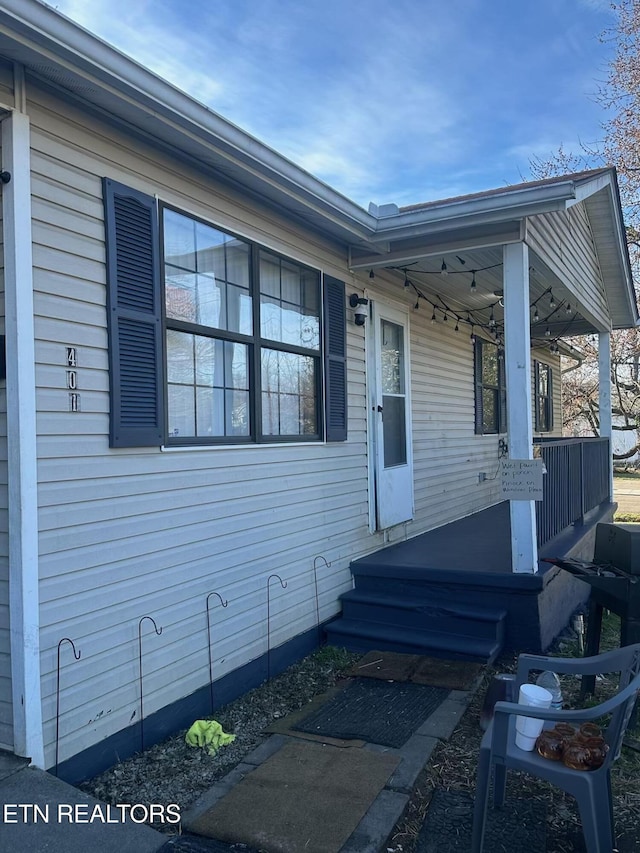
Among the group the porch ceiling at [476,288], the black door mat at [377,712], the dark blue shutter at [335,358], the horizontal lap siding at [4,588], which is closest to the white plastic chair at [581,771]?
the black door mat at [377,712]

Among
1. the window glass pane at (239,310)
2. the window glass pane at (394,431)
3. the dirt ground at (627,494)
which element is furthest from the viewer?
the dirt ground at (627,494)

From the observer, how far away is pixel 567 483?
616cm

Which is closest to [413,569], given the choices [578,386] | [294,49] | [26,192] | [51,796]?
[51,796]

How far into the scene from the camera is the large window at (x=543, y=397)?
1162 cm

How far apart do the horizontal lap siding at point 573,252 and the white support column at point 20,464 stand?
3.49 meters

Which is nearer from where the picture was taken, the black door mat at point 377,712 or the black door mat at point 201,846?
the black door mat at point 201,846

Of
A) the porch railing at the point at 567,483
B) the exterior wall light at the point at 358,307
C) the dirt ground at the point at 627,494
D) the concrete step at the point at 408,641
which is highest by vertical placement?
the exterior wall light at the point at 358,307

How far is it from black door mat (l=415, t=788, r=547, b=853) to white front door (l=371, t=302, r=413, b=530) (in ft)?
10.0

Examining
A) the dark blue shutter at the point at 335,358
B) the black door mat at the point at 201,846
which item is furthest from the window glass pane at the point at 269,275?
the black door mat at the point at 201,846

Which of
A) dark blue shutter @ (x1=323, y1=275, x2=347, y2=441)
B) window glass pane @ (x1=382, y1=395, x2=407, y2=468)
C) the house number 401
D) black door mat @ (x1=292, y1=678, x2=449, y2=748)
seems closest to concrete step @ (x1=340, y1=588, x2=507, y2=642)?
black door mat @ (x1=292, y1=678, x2=449, y2=748)

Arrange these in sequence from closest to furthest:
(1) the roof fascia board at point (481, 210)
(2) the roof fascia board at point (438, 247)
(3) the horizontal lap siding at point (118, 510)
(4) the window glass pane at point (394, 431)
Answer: (3) the horizontal lap siding at point (118, 510)
(1) the roof fascia board at point (481, 210)
(2) the roof fascia board at point (438, 247)
(4) the window glass pane at point (394, 431)

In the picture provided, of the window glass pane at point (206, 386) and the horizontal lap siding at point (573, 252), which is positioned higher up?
the horizontal lap siding at point (573, 252)

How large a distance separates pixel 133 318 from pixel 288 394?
1640 millimetres

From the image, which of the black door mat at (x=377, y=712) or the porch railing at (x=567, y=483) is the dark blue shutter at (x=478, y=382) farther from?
the black door mat at (x=377, y=712)
